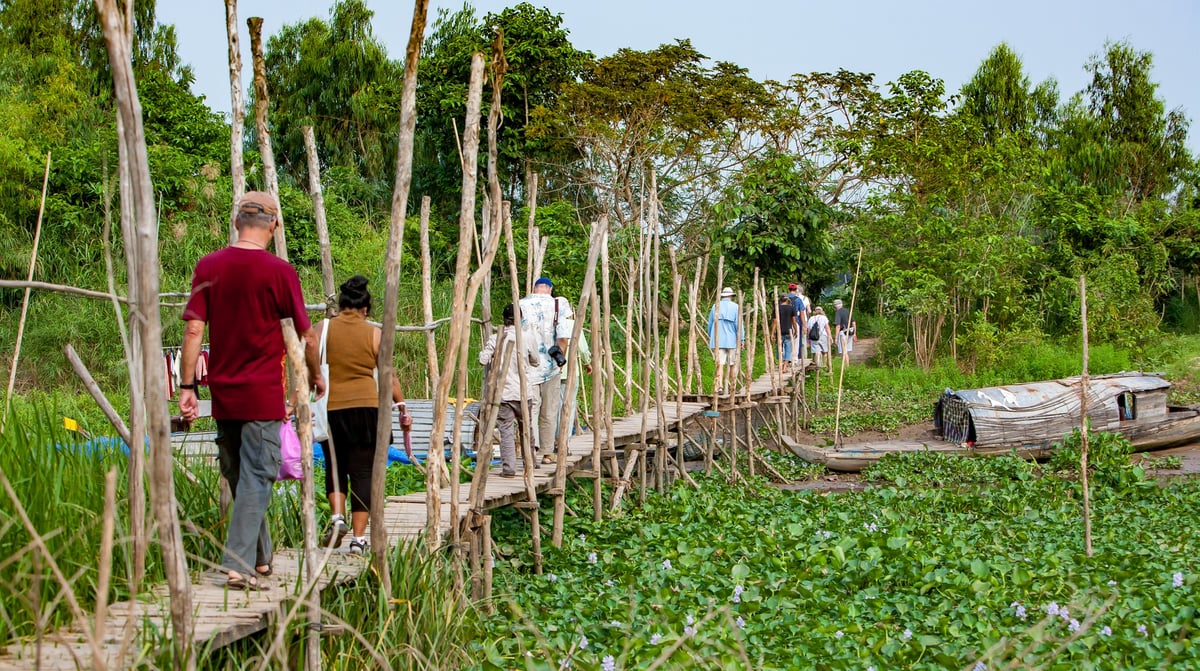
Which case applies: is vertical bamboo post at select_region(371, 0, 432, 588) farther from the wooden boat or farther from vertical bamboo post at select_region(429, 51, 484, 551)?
the wooden boat

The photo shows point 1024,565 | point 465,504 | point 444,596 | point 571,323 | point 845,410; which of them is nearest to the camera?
point 444,596

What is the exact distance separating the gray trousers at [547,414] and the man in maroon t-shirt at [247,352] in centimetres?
348

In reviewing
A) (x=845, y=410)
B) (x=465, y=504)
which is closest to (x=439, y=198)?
(x=845, y=410)

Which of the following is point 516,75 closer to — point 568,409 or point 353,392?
point 568,409

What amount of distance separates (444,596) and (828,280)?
1607 centimetres

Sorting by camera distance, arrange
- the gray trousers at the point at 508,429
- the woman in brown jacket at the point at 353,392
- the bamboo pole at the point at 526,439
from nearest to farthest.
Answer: the woman in brown jacket at the point at 353,392, the bamboo pole at the point at 526,439, the gray trousers at the point at 508,429

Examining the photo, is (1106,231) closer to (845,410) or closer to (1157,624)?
(845,410)

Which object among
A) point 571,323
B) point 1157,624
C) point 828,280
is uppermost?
point 828,280

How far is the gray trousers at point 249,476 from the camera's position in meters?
3.78

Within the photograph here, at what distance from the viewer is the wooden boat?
1177cm

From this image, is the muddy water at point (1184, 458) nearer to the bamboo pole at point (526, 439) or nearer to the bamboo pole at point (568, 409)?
the bamboo pole at point (568, 409)

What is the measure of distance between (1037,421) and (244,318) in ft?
32.7

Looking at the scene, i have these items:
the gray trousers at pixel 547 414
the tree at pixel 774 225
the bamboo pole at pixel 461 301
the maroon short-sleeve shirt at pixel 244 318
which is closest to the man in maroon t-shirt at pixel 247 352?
the maroon short-sleeve shirt at pixel 244 318

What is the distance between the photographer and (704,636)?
181 inches
